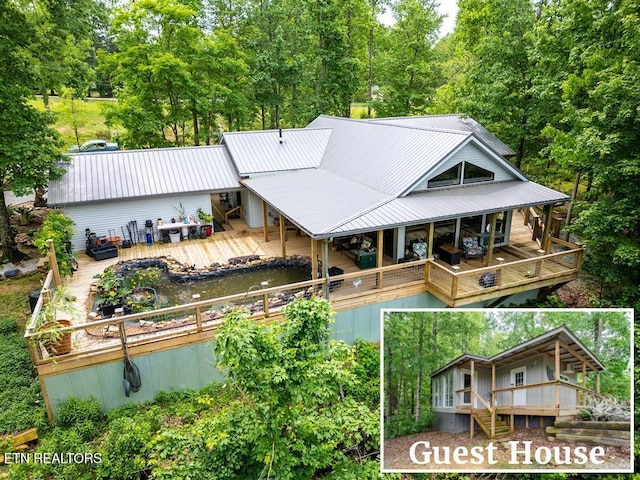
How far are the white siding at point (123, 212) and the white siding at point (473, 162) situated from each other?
8451 millimetres

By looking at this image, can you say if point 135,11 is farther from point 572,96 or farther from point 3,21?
point 572,96

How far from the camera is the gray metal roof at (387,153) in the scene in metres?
12.6

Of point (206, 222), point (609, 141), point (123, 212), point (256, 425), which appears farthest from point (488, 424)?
point (123, 212)

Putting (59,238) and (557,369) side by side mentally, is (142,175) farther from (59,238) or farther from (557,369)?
(557,369)

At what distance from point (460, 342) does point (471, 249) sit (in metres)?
8.69

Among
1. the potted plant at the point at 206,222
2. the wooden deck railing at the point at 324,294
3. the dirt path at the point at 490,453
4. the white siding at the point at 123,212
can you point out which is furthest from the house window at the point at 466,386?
the white siding at the point at 123,212

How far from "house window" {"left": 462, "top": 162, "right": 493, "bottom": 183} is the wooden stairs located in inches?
372

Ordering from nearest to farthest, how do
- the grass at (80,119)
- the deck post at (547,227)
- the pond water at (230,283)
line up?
the pond water at (230,283) < the deck post at (547,227) < the grass at (80,119)

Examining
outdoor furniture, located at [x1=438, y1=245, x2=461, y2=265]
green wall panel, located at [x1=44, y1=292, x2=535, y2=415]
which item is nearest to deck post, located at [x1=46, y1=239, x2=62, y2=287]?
green wall panel, located at [x1=44, y1=292, x2=535, y2=415]

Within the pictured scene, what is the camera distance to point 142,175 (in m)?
16.0

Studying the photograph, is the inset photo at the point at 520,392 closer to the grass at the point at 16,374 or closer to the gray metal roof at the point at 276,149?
the grass at the point at 16,374

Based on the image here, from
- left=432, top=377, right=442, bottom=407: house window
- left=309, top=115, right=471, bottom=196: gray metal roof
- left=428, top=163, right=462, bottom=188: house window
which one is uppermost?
left=309, top=115, right=471, bottom=196: gray metal roof

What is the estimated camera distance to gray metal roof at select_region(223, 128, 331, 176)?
16984 mm

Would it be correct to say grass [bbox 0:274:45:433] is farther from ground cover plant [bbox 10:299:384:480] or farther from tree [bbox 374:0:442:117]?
tree [bbox 374:0:442:117]
